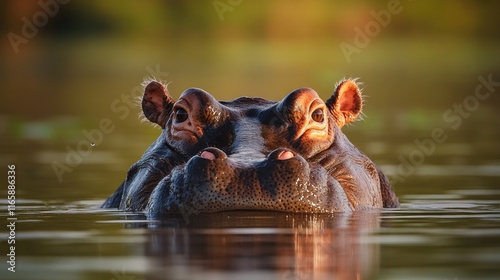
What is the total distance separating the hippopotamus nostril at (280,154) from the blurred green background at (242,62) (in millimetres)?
8000

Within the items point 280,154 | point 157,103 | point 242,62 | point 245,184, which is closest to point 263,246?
point 245,184

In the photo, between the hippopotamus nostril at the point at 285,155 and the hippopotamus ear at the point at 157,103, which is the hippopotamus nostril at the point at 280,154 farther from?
the hippopotamus ear at the point at 157,103

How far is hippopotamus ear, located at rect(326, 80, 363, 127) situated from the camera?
431 inches

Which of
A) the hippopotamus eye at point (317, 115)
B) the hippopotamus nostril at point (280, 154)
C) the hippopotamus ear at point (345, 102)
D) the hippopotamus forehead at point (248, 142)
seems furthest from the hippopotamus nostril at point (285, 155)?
the hippopotamus ear at point (345, 102)

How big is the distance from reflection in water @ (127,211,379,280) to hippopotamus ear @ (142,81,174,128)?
1.96 m

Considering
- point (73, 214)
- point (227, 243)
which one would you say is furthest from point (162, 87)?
point (227, 243)

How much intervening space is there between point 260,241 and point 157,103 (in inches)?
129

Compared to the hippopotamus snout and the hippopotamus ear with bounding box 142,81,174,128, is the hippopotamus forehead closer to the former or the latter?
the hippopotamus snout

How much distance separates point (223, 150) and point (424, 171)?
594cm

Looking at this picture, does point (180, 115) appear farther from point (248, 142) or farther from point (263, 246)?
point (263, 246)

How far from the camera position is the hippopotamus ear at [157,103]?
10.8 metres

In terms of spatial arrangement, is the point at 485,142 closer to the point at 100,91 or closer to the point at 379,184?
the point at 379,184

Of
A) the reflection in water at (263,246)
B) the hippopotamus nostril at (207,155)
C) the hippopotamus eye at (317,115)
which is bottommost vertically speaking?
the reflection in water at (263,246)

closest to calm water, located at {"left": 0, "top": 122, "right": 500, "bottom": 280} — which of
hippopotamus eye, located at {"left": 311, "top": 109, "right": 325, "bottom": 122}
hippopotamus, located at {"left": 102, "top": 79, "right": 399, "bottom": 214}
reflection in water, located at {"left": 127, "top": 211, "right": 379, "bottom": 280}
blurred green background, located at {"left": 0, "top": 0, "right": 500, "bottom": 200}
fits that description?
reflection in water, located at {"left": 127, "top": 211, "right": 379, "bottom": 280}
